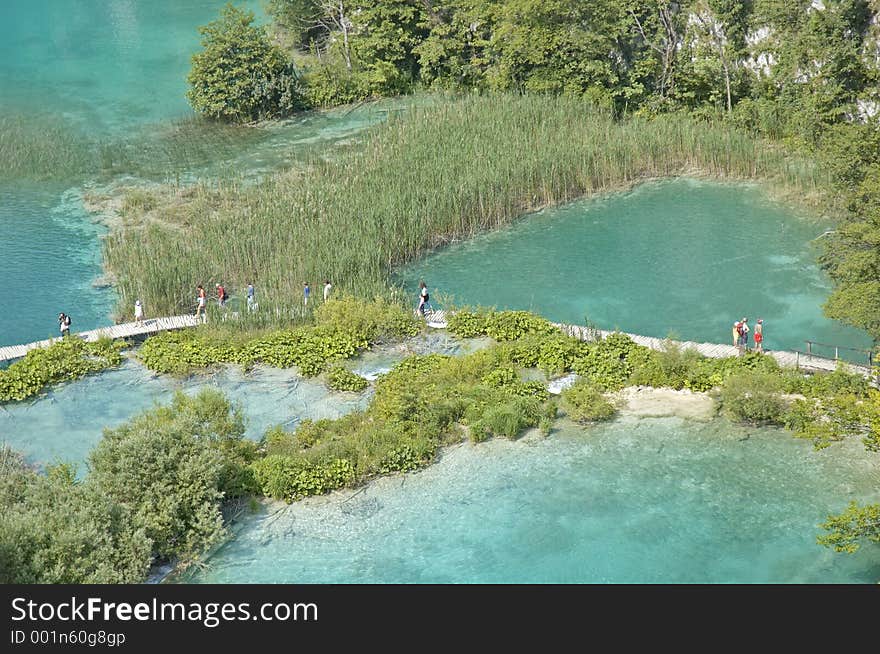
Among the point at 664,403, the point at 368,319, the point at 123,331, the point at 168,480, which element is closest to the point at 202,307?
the point at 123,331

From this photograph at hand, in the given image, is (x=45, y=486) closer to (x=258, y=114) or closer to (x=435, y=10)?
(x=258, y=114)

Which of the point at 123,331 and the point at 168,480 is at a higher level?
the point at 168,480

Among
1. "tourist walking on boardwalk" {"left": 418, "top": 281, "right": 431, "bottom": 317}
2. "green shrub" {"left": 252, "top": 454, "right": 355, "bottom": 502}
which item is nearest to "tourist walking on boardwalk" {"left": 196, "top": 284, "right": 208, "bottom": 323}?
"tourist walking on boardwalk" {"left": 418, "top": 281, "right": 431, "bottom": 317}

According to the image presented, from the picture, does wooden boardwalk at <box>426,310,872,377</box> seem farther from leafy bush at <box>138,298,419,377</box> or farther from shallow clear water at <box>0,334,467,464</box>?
shallow clear water at <box>0,334,467,464</box>

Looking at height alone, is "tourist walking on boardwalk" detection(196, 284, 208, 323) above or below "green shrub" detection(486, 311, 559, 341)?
above

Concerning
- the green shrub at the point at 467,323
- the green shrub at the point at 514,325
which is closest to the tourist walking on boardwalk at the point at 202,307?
the green shrub at the point at 467,323

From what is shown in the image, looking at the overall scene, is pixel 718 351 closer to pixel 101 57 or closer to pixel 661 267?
pixel 661 267

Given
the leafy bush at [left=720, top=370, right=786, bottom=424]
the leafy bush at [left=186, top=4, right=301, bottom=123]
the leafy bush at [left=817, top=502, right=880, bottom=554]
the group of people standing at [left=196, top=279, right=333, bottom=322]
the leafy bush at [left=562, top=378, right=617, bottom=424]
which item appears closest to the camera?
the leafy bush at [left=817, top=502, right=880, bottom=554]
